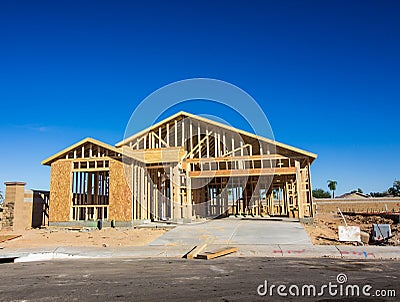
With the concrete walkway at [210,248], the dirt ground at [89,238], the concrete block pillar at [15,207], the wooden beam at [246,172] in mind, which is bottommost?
the concrete walkway at [210,248]

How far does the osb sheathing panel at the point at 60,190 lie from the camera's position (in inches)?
793

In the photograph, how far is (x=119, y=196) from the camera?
1955cm

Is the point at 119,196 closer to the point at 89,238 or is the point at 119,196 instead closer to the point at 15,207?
the point at 89,238

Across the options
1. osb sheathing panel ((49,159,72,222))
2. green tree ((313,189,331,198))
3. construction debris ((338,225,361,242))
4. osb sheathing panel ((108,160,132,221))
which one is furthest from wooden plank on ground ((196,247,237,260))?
green tree ((313,189,331,198))

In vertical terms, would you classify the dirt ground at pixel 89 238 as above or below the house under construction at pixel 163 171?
below

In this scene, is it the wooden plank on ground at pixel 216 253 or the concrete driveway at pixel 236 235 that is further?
the concrete driveway at pixel 236 235

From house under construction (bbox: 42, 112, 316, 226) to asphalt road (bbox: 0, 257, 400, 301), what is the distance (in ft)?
31.4

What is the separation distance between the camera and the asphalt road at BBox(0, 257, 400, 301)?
610 cm

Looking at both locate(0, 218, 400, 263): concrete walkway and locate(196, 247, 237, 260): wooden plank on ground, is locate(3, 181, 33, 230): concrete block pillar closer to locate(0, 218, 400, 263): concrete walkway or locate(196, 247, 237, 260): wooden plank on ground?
locate(0, 218, 400, 263): concrete walkway

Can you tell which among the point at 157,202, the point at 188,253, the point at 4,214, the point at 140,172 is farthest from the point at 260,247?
the point at 4,214

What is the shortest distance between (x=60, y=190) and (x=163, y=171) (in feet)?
21.5

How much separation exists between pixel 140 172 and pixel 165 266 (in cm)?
1202

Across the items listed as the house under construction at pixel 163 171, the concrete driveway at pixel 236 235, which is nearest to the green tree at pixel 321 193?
the house under construction at pixel 163 171

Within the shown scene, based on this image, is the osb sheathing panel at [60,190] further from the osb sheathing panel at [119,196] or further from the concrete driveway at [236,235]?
the concrete driveway at [236,235]
